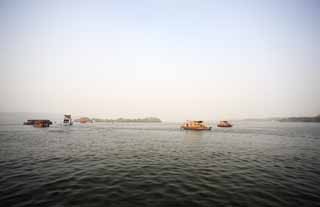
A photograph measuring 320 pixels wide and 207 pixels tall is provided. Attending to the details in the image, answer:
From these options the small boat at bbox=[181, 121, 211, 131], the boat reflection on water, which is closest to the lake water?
the boat reflection on water

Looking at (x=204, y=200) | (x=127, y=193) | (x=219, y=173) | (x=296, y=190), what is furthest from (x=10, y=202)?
(x=296, y=190)

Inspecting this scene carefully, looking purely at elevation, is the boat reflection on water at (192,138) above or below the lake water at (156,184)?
below

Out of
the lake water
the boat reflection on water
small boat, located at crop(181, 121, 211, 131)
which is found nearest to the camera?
the lake water

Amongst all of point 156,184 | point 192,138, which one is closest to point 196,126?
point 192,138

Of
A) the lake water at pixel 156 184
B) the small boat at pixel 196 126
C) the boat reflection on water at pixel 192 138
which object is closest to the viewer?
the lake water at pixel 156 184

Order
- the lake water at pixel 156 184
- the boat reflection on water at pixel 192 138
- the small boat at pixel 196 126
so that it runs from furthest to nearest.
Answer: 1. the small boat at pixel 196 126
2. the boat reflection on water at pixel 192 138
3. the lake water at pixel 156 184

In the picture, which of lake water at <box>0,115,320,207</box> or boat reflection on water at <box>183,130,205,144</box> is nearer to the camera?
lake water at <box>0,115,320,207</box>

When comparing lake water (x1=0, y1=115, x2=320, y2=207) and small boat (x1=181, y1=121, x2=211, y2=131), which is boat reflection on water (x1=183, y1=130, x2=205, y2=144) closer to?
lake water (x1=0, y1=115, x2=320, y2=207)

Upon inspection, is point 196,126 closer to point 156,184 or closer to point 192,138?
point 192,138

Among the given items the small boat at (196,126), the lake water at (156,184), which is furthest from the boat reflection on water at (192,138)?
the small boat at (196,126)

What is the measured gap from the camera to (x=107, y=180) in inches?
507

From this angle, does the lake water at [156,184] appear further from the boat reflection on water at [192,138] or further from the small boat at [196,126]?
the small boat at [196,126]

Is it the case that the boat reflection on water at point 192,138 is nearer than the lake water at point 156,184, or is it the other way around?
the lake water at point 156,184

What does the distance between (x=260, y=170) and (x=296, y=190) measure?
5110 mm
